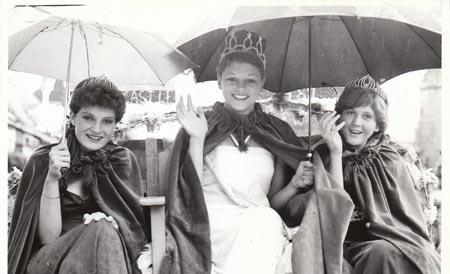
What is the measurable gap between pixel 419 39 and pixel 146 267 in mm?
1871

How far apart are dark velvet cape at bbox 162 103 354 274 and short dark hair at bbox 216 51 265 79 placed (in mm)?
193

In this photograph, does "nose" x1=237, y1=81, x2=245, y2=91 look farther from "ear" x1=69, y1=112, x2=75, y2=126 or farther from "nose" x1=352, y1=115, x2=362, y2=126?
"ear" x1=69, y1=112, x2=75, y2=126

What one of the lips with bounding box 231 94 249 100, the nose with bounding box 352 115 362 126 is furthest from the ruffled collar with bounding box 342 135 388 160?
the lips with bounding box 231 94 249 100

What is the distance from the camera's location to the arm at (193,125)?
3.68 m

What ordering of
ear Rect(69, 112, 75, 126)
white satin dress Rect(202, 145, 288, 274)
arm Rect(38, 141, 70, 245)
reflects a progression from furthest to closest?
ear Rect(69, 112, 75, 126)
arm Rect(38, 141, 70, 245)
white satin dress Rect(202, 145, 288, 274)

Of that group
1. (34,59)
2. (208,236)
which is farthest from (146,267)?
(34,59)

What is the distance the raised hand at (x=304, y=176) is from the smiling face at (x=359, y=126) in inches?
10.1

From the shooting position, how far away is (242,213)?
3611 millimetres

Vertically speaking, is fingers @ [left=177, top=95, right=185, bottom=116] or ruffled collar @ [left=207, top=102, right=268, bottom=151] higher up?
fingers @ [left=177, top=95, right=185, bottom=116]

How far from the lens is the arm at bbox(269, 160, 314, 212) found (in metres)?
3.67

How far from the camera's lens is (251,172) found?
3691 millimetres

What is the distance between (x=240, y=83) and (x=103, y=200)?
957 millimetres

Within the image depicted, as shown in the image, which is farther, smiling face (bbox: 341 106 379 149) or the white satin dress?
smiling face (bbox: 341 106 379 149)

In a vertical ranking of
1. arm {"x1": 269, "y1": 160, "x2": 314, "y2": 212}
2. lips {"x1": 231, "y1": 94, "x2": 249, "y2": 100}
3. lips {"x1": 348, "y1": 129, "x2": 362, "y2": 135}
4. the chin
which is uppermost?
lips {"x1": 231, "y1": 94, "x2": 249, "y2": 100}
